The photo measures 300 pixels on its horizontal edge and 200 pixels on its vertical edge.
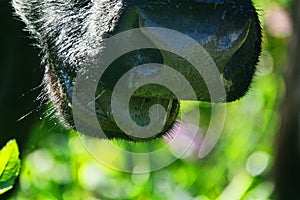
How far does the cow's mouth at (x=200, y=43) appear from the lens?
1.47 metres

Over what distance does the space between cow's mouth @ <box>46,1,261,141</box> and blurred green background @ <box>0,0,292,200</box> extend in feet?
1.66

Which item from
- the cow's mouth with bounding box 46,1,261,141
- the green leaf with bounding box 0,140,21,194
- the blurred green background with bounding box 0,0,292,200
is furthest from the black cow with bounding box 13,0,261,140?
the blurred green background with bounding box 0,0,292,200

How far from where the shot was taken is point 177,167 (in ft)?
8.61

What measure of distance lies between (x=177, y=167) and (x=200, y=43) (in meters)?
1.17

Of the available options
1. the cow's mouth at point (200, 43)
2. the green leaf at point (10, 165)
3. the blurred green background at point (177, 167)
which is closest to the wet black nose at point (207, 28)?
the cow's mouth at point (200, 43)

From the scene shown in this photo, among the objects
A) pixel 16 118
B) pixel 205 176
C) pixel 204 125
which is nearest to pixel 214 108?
pixel 204 125

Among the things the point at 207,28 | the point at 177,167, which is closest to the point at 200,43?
the point at 207,28

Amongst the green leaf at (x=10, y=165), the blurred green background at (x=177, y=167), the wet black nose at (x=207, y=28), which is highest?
the wet black nose at (x=207, y=28)

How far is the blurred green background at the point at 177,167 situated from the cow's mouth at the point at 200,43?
0.51 metres

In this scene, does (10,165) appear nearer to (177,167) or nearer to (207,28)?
(207,28)

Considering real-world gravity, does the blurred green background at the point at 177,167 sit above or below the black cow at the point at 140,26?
below

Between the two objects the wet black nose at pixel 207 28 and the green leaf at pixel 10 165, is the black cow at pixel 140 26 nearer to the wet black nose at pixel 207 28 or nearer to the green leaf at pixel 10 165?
the wet black nose at pixel 207 28

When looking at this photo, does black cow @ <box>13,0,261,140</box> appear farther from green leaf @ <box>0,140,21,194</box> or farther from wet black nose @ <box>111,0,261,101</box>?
green leaf @ <box>0,140,21,194</box>

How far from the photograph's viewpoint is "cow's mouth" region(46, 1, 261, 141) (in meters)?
1.47
